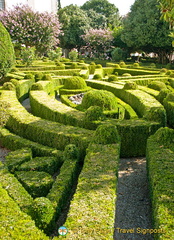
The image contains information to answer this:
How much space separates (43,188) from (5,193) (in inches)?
42.8

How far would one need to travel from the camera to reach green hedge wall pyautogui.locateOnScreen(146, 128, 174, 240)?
3.75m

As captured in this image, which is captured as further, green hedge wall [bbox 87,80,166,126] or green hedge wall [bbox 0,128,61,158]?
green hedge wall [bbox 87,80,166,126]

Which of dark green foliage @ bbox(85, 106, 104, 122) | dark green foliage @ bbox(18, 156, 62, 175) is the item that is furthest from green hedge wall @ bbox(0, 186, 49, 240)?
dark green foliage @ bbox(85, 106, 104, 122)

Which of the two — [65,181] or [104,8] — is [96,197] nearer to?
[65,181]

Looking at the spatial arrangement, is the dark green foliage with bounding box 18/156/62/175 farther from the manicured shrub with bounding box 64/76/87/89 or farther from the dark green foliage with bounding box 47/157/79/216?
the manicured shrub with bounding box 64/76/87/89

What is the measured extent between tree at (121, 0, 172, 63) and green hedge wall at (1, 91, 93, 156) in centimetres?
2979

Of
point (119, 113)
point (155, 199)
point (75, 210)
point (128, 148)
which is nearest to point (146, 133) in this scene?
point (128, 148)

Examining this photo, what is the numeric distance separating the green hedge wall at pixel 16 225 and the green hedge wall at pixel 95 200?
52cm

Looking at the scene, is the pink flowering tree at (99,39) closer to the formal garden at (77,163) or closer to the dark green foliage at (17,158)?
the formal garden at (77,163)

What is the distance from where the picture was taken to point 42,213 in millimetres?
4301

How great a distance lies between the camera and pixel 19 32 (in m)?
31.7

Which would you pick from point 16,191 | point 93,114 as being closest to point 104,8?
point 93,114

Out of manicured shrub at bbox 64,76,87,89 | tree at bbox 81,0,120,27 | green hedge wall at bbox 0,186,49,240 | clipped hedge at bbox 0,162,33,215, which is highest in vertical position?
tree at bbox 81,0,120,27

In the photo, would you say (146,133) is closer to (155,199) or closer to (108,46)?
(155,199)
